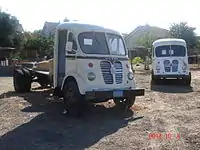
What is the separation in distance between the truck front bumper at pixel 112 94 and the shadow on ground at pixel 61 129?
51cm

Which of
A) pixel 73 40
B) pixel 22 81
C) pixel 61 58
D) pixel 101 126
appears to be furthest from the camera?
pixel 22 81

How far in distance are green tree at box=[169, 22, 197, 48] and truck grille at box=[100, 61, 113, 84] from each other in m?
41.3

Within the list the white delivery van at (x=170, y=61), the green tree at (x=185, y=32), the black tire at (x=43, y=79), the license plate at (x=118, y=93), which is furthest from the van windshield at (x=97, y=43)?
the green tree at (x=185, y=32)

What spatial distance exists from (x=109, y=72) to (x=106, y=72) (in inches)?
3.3

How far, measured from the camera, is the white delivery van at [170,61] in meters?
18.0

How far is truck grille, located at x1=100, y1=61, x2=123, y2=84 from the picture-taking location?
9.84m

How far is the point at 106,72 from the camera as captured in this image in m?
9.88

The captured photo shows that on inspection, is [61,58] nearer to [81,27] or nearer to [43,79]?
[81,27]

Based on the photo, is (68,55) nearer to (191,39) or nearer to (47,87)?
(47,87)

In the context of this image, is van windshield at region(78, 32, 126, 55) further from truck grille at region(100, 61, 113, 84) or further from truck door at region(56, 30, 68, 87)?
truck door at region(56, 30, 68, 87)

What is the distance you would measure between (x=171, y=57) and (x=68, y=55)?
30.1 ft
